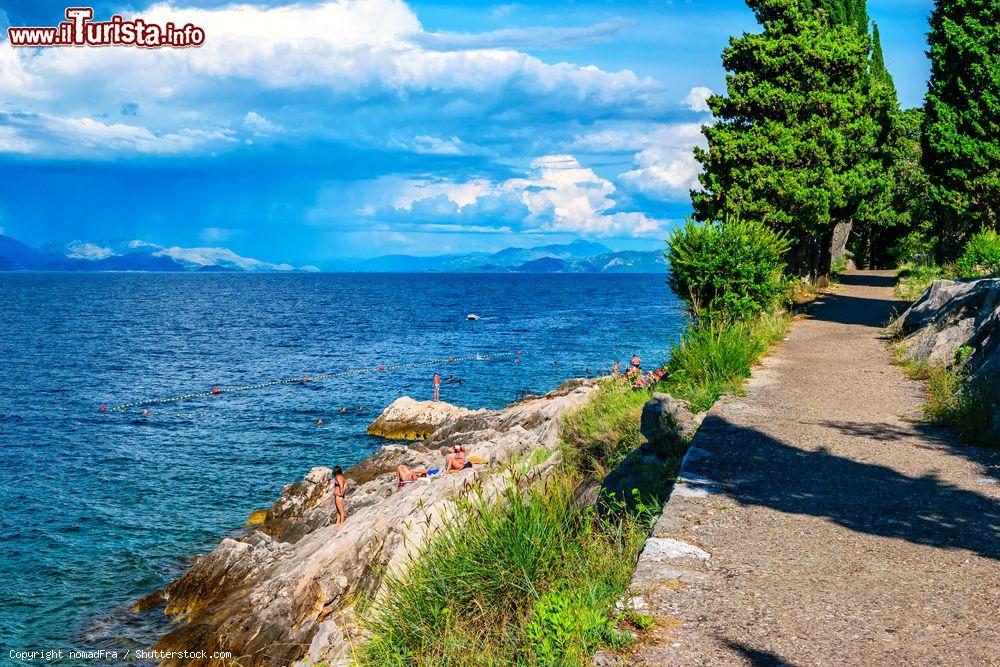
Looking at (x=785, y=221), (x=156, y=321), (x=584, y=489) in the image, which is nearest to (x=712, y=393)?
(x=584, y=489)

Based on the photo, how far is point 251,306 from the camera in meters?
116

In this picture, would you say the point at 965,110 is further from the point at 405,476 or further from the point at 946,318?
the point at 405,476

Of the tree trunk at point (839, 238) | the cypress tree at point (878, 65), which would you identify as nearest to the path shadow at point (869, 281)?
the tree trunk at point (839, 238)

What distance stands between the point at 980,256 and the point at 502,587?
2667 cm

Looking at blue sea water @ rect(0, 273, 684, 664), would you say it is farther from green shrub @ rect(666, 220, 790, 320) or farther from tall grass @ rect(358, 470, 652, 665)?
tall grass @ rect(358, 470, 652, 665)

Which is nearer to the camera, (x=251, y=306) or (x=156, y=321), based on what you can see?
(x=156, y=321)

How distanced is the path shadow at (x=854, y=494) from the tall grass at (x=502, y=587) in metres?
1.44

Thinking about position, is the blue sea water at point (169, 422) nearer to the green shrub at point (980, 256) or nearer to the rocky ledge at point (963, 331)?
the rocky ledge at point (963, 331)

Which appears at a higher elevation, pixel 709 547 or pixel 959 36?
pixel 959 36

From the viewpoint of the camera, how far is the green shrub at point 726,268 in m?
18.6

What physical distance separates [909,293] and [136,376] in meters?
42.5

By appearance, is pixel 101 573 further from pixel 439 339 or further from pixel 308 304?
pixel 308 304

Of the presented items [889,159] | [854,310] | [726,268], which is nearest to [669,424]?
[726,268]

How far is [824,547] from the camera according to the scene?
603 centimetres
